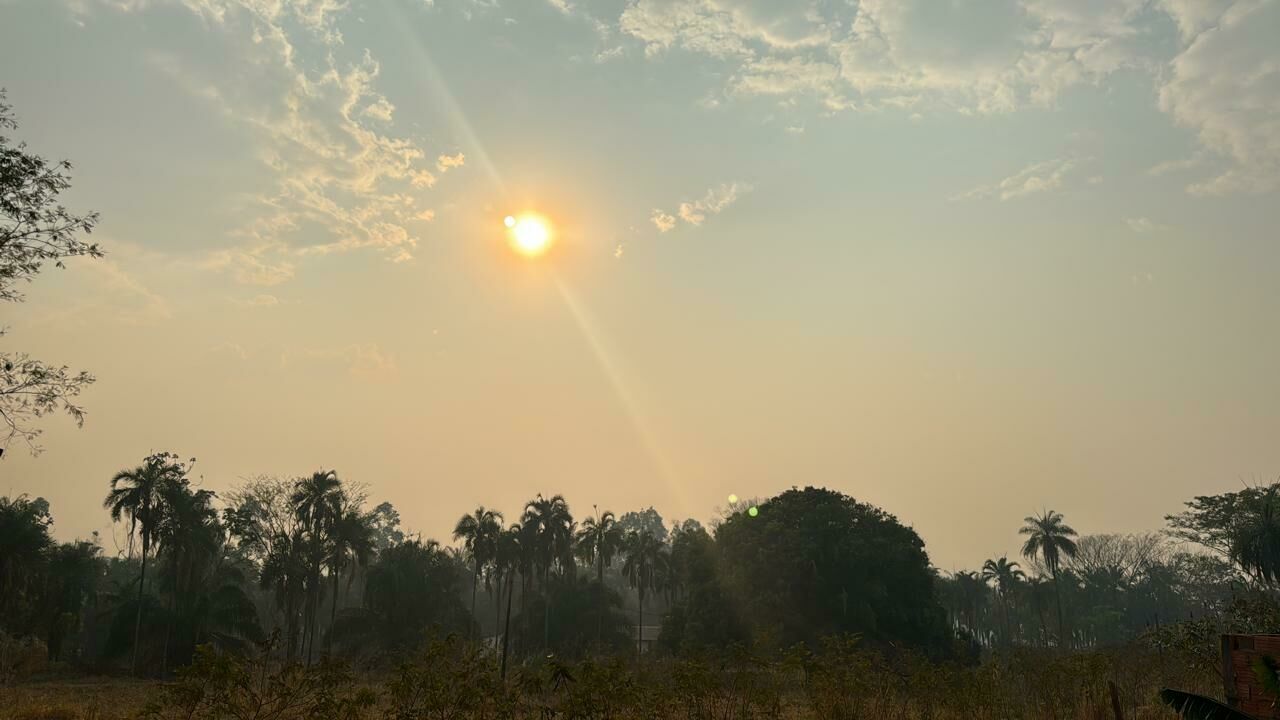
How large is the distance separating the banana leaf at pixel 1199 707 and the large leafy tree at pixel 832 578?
127 feet

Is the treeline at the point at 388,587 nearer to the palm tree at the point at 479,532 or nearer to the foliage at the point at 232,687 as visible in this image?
the palm tree at the point at 479,532

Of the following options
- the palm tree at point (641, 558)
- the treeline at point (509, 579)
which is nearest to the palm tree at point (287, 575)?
the treeline at point (509, 579)

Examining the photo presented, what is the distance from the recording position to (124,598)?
5562 cm

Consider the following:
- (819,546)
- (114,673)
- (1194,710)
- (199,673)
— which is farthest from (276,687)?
(114,673)

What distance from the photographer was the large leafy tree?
4869 cm

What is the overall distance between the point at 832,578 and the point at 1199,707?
4120 centimetres

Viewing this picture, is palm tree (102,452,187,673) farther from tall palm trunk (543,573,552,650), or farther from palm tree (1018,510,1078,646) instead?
palm tree (1018,510,1078,646)

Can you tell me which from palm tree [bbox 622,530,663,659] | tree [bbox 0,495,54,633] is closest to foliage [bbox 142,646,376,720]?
tree [bbox 0,495,54,633]

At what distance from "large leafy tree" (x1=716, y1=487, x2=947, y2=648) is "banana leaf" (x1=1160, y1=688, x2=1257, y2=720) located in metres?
38.7

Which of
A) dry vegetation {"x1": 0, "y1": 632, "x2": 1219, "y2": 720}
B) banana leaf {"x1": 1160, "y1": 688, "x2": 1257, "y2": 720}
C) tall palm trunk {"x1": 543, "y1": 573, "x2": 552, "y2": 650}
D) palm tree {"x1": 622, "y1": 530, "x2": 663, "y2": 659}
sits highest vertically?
palm tree {"x1": 622, "y1": 530, "x2": 663, "y2": 659}

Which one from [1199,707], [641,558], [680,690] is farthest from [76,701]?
[641,558]

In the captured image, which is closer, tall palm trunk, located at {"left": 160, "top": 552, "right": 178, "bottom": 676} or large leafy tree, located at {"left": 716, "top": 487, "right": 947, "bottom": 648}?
large leafy tree, located at {"left": 716, "top": 487, "right": 947, "bottom": 648}

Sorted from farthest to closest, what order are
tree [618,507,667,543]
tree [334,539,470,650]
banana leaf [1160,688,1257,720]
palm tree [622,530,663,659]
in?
tree [618,507,667,543]
palm tree [622,530,663,659]
tree [334,539,470,650]
banana leaf [1160,688,1257,720]

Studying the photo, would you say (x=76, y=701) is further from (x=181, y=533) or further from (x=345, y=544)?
(x=345, y=544)
